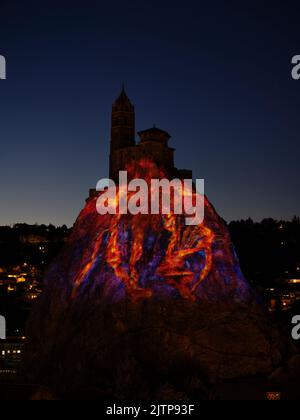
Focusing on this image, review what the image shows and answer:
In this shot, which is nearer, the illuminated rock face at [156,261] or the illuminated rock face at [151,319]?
the illuminated rock face at [151,319]

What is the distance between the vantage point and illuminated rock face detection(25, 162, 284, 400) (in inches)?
797

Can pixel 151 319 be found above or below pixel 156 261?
below

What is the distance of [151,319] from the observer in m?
20.7

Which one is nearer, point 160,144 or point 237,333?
point 237,333

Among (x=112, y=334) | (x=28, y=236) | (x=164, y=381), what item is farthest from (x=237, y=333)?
(x=28, y=236)

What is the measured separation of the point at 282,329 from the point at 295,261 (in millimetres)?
59564

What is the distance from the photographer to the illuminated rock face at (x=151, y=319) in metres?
20.2

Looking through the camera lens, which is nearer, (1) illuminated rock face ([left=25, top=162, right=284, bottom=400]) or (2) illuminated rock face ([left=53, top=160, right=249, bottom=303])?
(1) illuminated rock face ([left=25, top=162, right=284, bottom=400])

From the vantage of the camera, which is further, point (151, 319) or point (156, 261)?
point (156, 261)

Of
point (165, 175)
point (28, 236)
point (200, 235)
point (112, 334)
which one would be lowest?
point (112, 334)
